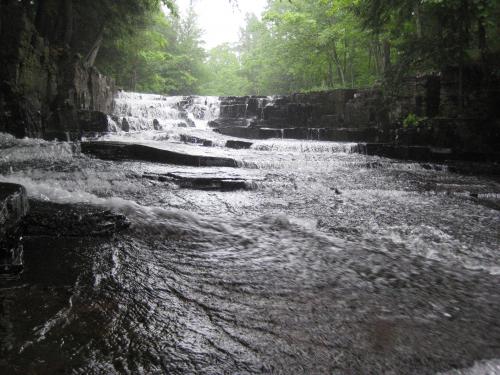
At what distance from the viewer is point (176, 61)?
102ft

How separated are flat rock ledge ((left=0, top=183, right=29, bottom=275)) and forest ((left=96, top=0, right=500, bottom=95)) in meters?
8.63

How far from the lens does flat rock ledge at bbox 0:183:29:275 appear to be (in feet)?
7.09

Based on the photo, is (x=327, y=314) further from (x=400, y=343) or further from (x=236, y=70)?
(x=236, y=70)

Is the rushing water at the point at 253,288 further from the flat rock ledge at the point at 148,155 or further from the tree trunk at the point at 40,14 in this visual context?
the tree trunk at the point at 40,14

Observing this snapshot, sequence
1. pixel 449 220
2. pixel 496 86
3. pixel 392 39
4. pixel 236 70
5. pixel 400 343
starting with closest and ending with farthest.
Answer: pixel 400 343
pixel 449 220
pixel 496 86
pixel 392 39
pixel 236 70

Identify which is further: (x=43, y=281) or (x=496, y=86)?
(x=496, y=86)

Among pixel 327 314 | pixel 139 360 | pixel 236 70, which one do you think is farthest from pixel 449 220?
pixel 236 70

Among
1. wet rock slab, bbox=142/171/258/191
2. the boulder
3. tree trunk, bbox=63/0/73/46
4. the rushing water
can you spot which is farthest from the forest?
the rushing water

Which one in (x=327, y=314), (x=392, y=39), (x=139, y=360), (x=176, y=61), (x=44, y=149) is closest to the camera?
(x=139, y=360)

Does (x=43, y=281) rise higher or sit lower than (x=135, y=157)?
lower

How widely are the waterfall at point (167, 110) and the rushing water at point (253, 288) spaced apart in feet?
33.6

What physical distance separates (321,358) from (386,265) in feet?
4.73

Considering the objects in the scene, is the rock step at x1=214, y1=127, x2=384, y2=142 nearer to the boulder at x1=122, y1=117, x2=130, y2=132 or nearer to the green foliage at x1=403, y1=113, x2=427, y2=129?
the green foliage at x1=403, y1=113, x2=427, y2=129

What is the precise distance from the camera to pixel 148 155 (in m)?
7.49
